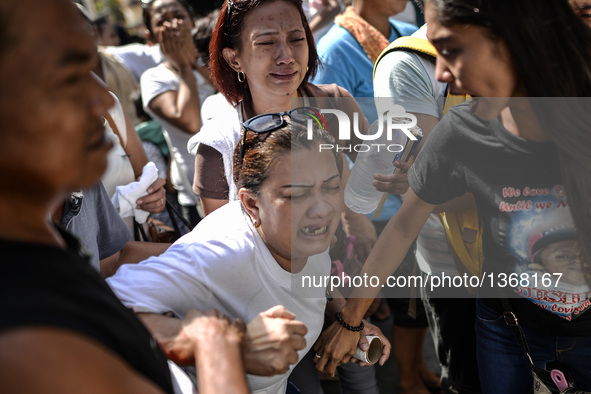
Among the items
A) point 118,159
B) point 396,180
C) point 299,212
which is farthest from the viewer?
point 118,159

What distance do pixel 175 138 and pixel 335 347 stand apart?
6.63 ft

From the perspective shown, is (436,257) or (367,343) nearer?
(367,343)

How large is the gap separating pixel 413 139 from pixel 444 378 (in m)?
1.17

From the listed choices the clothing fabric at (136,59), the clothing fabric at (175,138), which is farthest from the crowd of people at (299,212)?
the clothing fabric at (136,59)

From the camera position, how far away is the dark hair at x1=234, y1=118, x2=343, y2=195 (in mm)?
1632

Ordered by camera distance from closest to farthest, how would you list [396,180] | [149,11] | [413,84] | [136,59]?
1. [396,180]
2. [413,84]
3. [149,11]
4. [136,59]

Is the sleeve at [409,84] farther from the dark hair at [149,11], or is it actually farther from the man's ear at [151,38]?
the man's ear at [151,38]

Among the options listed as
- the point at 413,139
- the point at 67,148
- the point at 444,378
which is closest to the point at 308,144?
the point at 413,139

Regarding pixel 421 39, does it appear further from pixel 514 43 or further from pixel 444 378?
pixel 444 378

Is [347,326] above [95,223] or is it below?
below

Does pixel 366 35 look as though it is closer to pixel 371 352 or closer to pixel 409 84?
pixel 409 84

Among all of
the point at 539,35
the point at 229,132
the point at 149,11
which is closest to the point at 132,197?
the point at 229,132

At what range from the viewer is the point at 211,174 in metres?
2.12

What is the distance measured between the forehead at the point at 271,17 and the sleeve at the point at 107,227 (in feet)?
2.93
